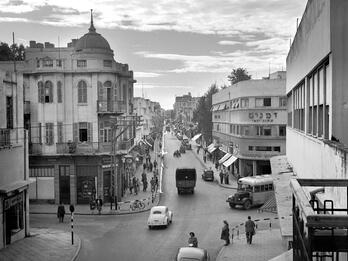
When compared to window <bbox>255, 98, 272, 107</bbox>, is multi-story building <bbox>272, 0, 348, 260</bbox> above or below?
below

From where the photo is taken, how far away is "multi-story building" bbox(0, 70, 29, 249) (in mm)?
25094

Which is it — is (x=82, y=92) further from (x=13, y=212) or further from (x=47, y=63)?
(x=13, y=212)

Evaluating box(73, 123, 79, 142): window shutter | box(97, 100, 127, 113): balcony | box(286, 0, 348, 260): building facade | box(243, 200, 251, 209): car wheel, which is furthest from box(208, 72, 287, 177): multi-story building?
box(286, 0, 348, 260): building facade

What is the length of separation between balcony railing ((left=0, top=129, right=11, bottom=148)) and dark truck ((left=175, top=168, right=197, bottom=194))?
2015 cm

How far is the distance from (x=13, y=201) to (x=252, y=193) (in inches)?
690

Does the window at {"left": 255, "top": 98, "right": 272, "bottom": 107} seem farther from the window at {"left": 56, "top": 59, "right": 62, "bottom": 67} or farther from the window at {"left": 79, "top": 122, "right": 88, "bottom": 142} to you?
the window at {"left": 56, "top": 59, "right": 62, "bottom": 67}

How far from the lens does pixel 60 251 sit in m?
24.5

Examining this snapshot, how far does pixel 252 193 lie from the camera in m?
37.0

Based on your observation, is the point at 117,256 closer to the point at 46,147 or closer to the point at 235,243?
the point at 235,243

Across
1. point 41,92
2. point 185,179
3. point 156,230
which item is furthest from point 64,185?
point 156,230

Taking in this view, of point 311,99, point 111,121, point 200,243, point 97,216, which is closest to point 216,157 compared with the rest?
point 111,121

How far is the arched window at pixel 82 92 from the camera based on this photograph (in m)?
41.0

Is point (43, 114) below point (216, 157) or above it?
above

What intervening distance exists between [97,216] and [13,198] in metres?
9.88
